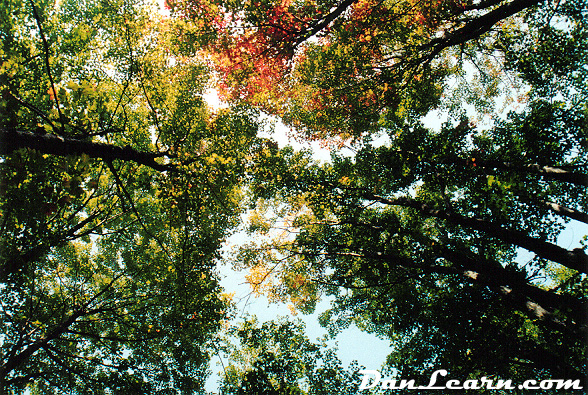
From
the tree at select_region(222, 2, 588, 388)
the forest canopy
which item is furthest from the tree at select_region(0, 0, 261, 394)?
the tree at select_region(222, 2, 588, 388)

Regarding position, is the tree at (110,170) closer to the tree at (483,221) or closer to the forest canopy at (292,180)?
the forest canopy at (292,180)

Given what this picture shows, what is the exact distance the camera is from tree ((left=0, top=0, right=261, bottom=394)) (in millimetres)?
3739

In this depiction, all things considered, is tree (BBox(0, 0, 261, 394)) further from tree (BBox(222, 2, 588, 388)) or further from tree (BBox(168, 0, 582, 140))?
tree (BBox(222, 2, 588, 388))

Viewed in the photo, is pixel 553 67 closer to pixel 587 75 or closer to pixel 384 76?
pixel 587 75

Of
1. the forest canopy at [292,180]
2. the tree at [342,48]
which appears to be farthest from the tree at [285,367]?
the tree at [342,48]

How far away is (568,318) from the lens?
486 cm

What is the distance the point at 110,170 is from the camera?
550 cm

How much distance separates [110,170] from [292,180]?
492cm

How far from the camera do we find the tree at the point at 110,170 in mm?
3739

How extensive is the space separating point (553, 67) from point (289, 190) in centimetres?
854

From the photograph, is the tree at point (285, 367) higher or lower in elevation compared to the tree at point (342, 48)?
lower

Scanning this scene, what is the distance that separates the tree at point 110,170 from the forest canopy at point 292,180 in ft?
0.21

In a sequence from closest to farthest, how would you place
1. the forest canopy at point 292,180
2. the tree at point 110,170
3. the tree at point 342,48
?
the tree at point 110,170 → the forest canopy at point 292,180 → the tree at point 342,48

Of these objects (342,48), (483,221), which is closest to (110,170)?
(342,48)
